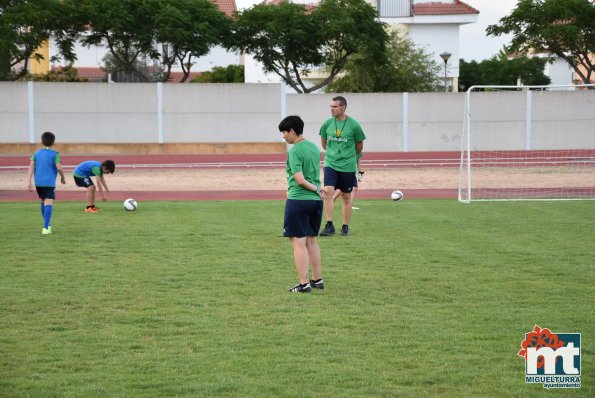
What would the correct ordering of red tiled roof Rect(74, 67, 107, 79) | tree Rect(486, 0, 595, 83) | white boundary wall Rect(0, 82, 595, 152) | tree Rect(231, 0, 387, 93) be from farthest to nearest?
red tiled roof Rect(74, 67, 107, 79), tree Rect(486, 0, 595, 83), tree Rect(231, 0, 387, 93), white boundary wall Rect(0, 82, 595, 152)

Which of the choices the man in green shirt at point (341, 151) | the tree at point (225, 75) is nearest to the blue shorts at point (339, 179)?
the man in green shirt at point (341, 151)

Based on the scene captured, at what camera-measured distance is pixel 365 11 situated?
146 ft

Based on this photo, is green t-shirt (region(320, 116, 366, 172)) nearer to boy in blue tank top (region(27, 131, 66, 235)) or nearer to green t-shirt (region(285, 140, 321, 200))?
green t-shirt (region(285, 140, 321, 200))

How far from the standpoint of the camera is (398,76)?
55.5 m

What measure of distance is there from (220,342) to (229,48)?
3877cm

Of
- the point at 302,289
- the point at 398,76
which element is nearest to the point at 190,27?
the point at 398,76

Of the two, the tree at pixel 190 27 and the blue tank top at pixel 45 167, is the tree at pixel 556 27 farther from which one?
the blue tank top at pixel 45 167

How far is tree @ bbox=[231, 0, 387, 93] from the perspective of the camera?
143 ft

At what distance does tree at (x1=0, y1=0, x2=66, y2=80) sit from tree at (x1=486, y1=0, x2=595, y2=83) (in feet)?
73.0

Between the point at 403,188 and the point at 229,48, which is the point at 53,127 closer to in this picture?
the point at 229,48

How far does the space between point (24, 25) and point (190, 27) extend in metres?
7.51

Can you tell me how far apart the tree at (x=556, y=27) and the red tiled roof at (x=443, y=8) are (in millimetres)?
17320

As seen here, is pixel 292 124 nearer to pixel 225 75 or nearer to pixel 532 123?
pixel 532 123

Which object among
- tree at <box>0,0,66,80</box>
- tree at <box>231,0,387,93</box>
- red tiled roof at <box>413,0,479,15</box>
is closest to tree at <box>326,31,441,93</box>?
red tiled roof at <box>413,0,479,15</box>
